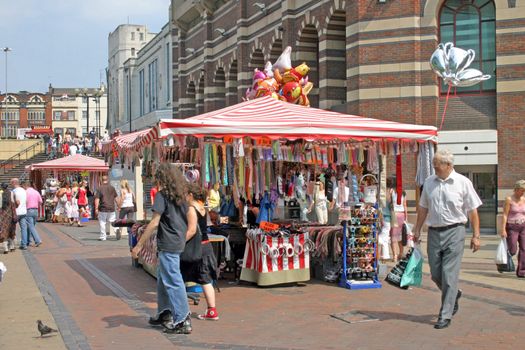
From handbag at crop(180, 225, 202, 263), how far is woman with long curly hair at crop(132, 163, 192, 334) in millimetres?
404

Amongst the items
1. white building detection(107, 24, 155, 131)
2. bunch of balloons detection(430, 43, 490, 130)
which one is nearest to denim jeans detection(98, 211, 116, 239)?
bunch of balloons detection(430, 43, 490, 130)

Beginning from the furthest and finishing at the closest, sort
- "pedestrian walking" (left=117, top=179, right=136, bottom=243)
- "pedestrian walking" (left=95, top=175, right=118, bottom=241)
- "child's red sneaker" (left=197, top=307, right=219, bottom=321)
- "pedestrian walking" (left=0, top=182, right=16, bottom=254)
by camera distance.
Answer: "pedestrian walking" (left=95, top=175, right=118, bottom=241) → "pedestrian walking" (left=117, top=179, right=136, bottom=243) → "pedestrian walking" (left=0, top=182, right=16, bottom=254) → "child's red sneaker" (left=197, top=307, right=219, bottom=321)

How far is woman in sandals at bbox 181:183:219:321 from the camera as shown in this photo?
827 cm

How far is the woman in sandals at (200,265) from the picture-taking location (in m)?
8.27

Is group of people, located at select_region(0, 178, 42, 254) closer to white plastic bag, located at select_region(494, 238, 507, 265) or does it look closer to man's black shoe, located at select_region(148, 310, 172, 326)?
man's black shoe, located at select_region(148, 310, 172, 326)

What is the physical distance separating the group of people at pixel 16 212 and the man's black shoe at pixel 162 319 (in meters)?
8.69

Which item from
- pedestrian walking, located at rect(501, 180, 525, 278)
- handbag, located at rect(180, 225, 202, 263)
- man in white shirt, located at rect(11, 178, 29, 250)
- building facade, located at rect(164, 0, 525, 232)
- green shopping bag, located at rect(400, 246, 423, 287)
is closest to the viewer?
handbag, located at rect(180, 225, 202, 263)

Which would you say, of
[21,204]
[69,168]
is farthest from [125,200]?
[69,168]

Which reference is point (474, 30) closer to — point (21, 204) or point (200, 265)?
point (21, 204)

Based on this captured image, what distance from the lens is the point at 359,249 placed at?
36.6 ft

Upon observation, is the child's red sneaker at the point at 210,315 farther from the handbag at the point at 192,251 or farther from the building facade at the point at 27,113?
the building facade at the point at 27,113

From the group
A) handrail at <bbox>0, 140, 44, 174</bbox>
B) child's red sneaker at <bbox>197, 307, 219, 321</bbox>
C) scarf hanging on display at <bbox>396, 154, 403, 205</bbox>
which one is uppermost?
handrail at <bbox>0, 140, 44, 174</bbox>

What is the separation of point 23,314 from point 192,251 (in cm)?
239

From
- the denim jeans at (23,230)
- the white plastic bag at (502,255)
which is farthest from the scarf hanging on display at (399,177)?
the denim jeans at (23,230)
